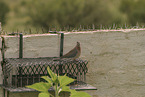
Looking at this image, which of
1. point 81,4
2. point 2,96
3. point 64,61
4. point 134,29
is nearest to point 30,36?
point 64,61

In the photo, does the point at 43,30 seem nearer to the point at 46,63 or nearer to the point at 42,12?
the point at 46,63

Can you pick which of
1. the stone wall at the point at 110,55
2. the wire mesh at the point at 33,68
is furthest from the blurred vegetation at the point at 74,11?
the wire mesh at the point at 33,68

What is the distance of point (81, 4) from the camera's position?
28.3 m

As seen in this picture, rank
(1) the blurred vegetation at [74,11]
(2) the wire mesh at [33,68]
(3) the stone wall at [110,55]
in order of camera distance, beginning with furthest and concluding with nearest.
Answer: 1. (1) the blurred vegetation at [74,11]
2. (3) the stone wall at [110,55]
3. (2) the wire mesh at [33,68]

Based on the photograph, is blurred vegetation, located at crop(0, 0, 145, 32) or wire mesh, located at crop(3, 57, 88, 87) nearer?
wire mesh, located at crop(3, 57, 88, 87)

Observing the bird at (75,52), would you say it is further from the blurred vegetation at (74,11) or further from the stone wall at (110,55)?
the blurred vegetation at (74,11)

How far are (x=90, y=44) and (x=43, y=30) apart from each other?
0.54 m

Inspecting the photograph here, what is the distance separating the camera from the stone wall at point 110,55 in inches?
127

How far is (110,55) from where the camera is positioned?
3.29 metres

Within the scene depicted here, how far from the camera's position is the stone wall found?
3225 millimetres

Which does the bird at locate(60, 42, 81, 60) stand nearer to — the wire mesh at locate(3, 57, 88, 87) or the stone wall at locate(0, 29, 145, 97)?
the wire mesh at locate(3, 57, 88, 87)

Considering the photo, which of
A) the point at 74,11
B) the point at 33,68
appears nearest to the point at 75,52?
the point at 33,68

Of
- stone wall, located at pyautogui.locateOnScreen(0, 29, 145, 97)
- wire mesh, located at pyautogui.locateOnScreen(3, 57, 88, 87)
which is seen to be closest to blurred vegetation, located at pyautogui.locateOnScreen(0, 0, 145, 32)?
stone wall, located at pyautogui.locateOnScreen(0, 29, 145, 97)

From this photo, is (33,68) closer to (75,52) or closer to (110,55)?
(75,52)
